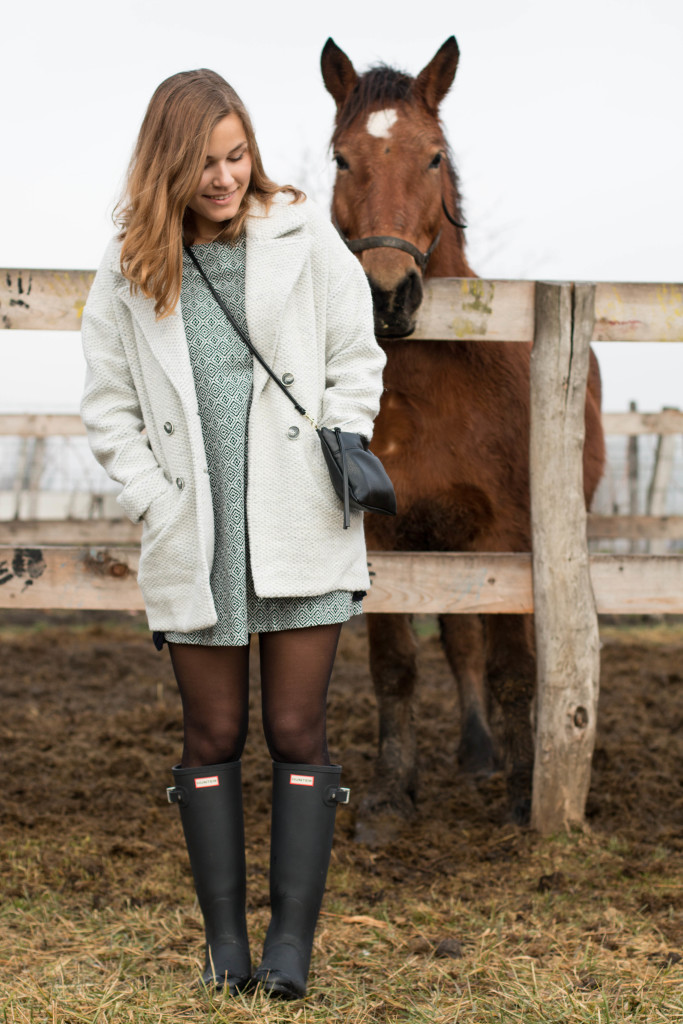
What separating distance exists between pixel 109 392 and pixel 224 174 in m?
0.52

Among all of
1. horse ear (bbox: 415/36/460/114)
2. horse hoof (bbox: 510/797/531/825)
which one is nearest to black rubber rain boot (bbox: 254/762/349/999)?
horse hoof (bbox: 510/797/531/825)

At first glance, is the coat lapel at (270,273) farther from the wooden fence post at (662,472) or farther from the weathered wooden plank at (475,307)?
the wooden fence post at (662,472)

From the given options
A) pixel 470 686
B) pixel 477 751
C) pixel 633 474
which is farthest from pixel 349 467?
pixel 633 474

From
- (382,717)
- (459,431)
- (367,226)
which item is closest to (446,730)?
(382,717)

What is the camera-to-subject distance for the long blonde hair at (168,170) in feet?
6.35

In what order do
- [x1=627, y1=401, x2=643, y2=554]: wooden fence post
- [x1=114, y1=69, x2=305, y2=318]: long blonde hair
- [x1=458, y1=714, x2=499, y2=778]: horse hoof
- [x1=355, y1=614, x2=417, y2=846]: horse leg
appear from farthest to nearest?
[x1=627, y1=401, x2=643, y2=554]: wooden fence post < [x1=458, y1=714, x2=499, y2=778]: horse hoof < [x1=355, y1=614, x2=417, y2=846]: horse leg < [x1=114, y1=69, x2=305, y2=318]: long blonde hair

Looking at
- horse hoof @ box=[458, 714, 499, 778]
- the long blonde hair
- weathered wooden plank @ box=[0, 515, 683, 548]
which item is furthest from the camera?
weathered wooden plank @ box=[0, 515, 683, 548]

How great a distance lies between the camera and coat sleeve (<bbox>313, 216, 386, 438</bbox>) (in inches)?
82.5

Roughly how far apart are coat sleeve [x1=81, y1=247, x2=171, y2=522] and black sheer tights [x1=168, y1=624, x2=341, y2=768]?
0.37 m

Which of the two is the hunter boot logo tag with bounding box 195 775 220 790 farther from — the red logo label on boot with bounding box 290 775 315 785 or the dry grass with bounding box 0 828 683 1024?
the dry grass with bounding box 0 828 683 1024

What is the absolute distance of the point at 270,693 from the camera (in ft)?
6.77

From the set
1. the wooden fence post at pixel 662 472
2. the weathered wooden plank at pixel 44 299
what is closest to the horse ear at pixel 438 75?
the weathered wooden plank at pixel 44 299

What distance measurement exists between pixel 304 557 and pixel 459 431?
1.63m

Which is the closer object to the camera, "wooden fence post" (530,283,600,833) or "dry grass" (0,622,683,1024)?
"dry grass" (0,622,683,1024)
